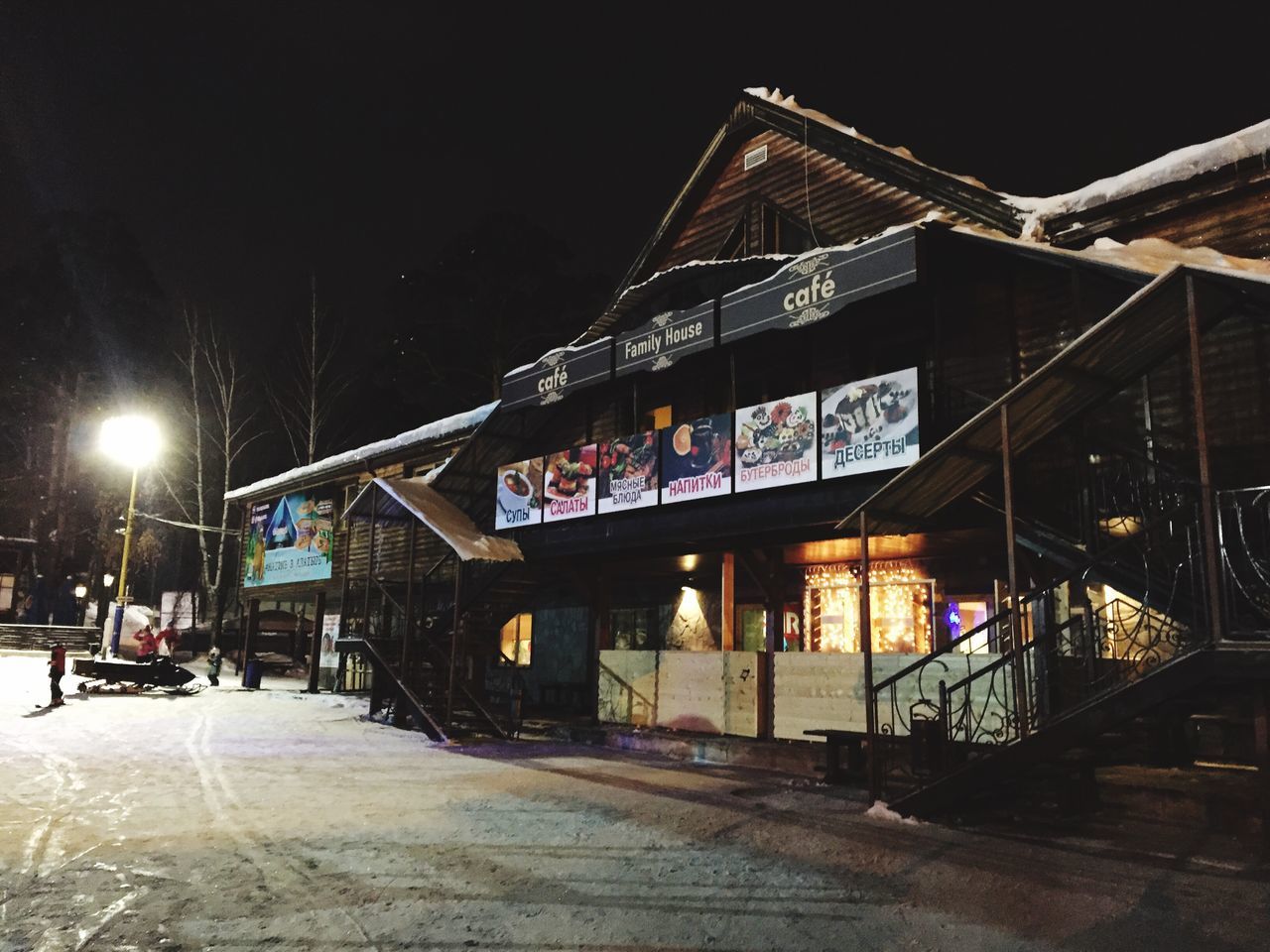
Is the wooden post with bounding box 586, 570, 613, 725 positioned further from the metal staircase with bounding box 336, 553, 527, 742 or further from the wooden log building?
the metal staircase with bounding box 336, 553, 527, 742

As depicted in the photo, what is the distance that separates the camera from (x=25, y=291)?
44.7 meters

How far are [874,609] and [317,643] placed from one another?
18300 millimetres

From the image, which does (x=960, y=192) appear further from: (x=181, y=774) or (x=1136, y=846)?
(x=181, y=774)

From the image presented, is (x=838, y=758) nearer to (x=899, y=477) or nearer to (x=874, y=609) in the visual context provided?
(x=899, y=477)

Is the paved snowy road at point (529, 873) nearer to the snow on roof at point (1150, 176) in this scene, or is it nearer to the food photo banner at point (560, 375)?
the food photo banner at point (560, 375)

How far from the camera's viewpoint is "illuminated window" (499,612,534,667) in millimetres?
21703

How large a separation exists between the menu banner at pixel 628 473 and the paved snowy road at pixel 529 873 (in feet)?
17.0

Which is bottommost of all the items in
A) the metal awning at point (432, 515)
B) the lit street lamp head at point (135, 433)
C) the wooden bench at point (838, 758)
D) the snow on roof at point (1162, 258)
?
the wooden bench at point (838, 758)

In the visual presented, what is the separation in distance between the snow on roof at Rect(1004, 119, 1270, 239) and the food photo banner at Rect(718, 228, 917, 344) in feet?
8.51

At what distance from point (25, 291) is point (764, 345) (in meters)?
46.7

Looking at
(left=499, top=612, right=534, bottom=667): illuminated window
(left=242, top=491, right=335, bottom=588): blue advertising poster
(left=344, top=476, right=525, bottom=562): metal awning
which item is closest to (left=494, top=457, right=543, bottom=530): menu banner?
(left=344, top=476, right=525, bottom=562): metal awning

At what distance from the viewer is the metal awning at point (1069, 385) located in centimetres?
716

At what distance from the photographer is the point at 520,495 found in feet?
55.7

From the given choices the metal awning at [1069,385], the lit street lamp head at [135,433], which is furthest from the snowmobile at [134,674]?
the metal awning at [1069,385]
